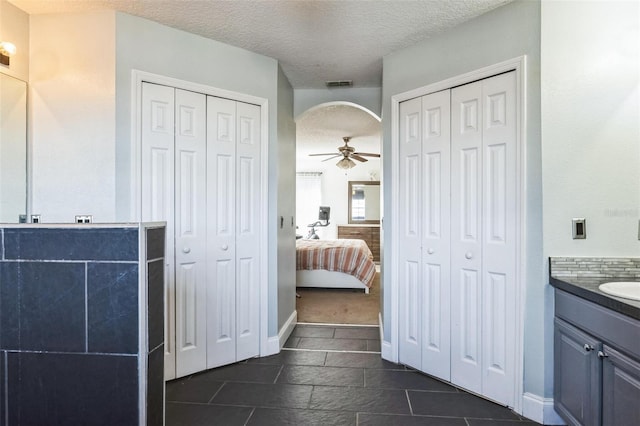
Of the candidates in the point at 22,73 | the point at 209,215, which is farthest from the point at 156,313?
the point at 22,73

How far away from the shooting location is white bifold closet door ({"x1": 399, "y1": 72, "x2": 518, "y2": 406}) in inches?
86.8

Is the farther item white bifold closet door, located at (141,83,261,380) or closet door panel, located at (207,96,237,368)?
closet door panel, located at (207,96,237,368)

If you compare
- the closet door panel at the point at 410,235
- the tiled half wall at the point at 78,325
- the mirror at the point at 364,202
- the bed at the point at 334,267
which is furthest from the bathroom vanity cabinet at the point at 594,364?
the mirror at the point at 364,202

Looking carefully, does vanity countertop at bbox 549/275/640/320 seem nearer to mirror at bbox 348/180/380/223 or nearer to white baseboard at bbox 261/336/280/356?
white baseboard at bbox 261/336/280/356

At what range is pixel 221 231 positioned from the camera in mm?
2746

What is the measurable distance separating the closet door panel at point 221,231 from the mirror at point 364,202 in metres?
5.70

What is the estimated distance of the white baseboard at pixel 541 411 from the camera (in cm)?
202

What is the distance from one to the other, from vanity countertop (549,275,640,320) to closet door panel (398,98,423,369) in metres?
0.93

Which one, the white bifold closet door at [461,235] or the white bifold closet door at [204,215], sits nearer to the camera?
the white bifold closet door at [461,235]

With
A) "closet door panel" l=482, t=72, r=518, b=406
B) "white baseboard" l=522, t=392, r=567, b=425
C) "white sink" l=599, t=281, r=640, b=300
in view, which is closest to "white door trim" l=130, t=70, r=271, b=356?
"closet door panel" l=482, t=72, r=518, b=406

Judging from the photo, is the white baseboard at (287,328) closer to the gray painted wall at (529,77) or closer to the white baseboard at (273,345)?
the white baseboard at (273,345)

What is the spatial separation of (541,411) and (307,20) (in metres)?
2.79

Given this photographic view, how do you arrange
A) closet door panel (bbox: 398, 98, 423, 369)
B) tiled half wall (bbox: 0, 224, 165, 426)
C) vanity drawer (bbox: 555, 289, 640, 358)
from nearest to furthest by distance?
tiled half wall (bbox: 0, 224, 165, 426)
vanity drawer (bbox: 555, 289, 640, 358)
closet door panel (bbox: 398, 98, 423, 369)

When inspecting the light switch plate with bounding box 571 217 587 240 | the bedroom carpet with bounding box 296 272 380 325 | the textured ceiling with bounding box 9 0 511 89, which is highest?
the textured ceiling with bounding box 9 0 511 89
